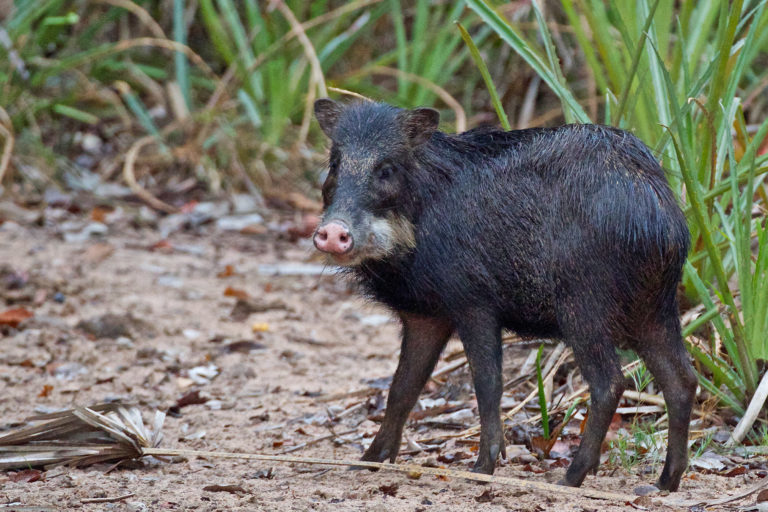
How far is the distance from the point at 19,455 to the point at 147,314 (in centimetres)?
221

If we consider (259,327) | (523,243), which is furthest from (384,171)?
(259,327)

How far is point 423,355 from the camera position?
332 cm

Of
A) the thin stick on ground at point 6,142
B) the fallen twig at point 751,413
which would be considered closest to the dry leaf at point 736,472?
the fallen twig at point 751,413

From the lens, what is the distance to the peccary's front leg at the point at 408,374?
10.9ft

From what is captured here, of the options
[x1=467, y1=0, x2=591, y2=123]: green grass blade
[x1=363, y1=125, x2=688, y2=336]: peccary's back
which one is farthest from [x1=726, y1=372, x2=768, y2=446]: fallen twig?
[x1=467, y1=0, x2=591, y2=123]: green grass blade

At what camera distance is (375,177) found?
3.11 meters

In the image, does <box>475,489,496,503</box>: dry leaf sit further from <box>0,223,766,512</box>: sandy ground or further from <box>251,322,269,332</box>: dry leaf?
<box>251,322,269,332</box>: dry leaf

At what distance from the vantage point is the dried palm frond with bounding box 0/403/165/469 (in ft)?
10.4

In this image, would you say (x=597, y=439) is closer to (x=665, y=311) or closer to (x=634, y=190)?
(x=665, y=311)

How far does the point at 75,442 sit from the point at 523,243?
5.26 ft

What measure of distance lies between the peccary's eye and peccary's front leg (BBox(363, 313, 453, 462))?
498 mm

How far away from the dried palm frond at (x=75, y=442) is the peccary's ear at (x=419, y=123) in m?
1.33

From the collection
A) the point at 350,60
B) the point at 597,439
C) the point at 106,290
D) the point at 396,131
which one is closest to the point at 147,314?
the point at 106,290

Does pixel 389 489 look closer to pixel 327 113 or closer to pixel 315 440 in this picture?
pixel 315 440
